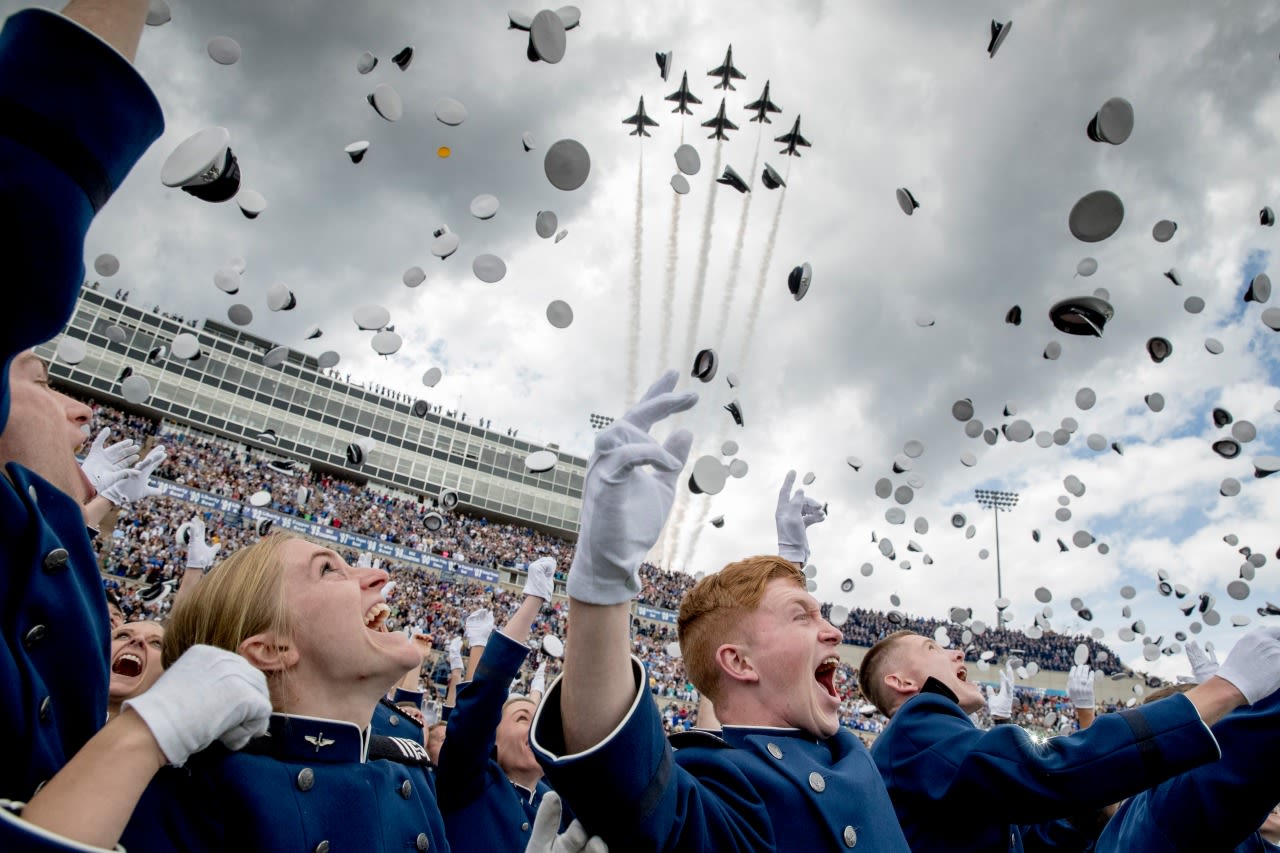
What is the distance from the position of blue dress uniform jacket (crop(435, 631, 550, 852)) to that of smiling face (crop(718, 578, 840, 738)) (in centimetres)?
130

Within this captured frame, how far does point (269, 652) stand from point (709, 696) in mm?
1694

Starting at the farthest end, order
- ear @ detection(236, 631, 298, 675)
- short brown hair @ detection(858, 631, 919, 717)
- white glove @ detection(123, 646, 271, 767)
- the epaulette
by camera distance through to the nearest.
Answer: short brown hair @ detection(858, 631, 919, 717) → the epaulette → ear @ detection(236, 631, 298, 675) → white glove @ detection(123, 646, 271, 767)

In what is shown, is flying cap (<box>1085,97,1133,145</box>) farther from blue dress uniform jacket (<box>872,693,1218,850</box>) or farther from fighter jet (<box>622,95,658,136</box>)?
fighter jet (<box>622,95,658,136</box>)

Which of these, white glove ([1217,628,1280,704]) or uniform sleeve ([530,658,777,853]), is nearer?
uniform sleeve ([530,658,777,853])

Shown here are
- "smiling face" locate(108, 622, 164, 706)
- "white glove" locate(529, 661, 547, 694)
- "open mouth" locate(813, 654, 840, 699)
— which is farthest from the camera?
"white glove" locate(529, 661, 547, 694)

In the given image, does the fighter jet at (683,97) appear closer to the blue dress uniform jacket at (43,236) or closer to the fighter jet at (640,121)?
the fighter jet at (640,121)

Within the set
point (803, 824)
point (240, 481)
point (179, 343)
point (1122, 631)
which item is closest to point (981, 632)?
point (1122, 631)

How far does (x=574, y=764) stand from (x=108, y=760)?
3.17 ft

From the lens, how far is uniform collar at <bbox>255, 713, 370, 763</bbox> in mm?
2391

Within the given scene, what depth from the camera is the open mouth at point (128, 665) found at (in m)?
3.69

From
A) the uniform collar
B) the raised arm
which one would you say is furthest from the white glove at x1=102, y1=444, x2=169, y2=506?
the raised arm

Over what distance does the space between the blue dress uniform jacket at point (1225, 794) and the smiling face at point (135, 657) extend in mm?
4674

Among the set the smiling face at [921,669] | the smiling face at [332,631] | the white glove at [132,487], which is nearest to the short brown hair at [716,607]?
the smiling face at [332,631]

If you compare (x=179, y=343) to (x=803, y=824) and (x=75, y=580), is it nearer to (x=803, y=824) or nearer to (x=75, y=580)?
(x=75, y=580)
